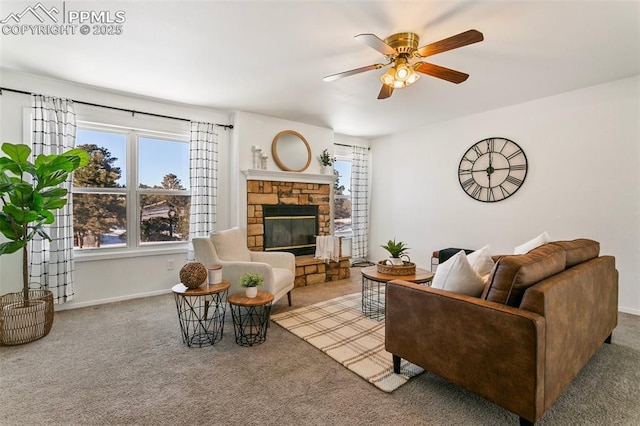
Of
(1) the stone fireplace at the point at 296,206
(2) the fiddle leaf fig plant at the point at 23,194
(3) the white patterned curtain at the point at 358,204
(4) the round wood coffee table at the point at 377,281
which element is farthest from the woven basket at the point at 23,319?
(3) the white patterned curtain at the point at 358,204

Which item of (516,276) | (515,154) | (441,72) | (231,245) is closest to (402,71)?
(441,72)

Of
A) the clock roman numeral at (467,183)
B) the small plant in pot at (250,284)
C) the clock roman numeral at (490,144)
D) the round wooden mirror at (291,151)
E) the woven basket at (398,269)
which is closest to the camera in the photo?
the small plant in pot at (250,284)

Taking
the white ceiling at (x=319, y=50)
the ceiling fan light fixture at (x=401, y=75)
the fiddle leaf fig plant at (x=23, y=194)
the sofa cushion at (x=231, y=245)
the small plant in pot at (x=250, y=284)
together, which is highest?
the white ceiling at (x=319, y=50)

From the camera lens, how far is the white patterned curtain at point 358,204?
5.82 meters

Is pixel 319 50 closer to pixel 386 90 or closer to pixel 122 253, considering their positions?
pixel 386 90

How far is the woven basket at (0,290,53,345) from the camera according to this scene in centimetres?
246

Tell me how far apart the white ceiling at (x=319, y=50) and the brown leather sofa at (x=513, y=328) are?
1.65 metres

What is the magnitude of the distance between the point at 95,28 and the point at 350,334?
10.6 feet

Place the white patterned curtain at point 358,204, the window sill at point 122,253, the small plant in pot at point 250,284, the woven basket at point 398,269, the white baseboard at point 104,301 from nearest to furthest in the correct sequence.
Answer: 1. the small plant in pot at point 250,284
2. the woven basket at point 398,269
3. the white baseboard at point 104,301
4. the window sill at point 122,253
5. the white patterned curtain at point 358,204

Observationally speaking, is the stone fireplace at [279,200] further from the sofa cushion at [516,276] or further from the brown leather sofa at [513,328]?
the sofa cushion at [516,276]

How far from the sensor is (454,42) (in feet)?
6.34

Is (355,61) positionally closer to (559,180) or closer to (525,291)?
(525,291)

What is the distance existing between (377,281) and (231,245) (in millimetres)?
1653

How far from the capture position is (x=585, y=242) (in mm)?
2275
